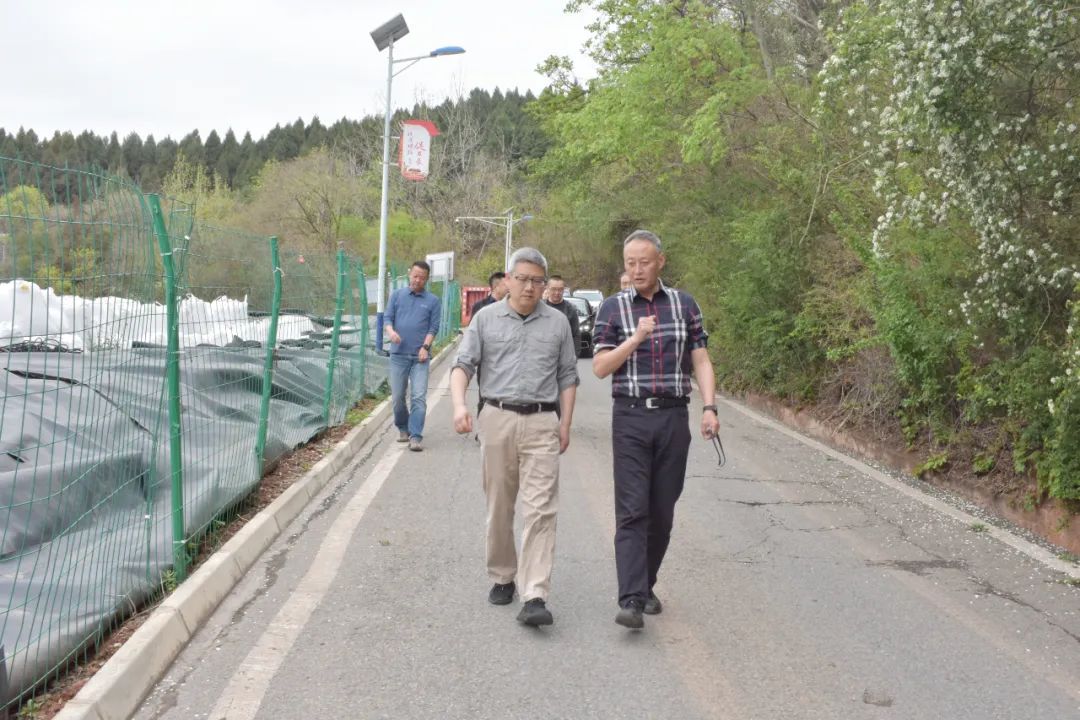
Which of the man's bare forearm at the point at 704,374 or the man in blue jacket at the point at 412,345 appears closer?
the man's bare forearm at the point at 704,374

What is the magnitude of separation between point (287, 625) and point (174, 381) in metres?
1.44

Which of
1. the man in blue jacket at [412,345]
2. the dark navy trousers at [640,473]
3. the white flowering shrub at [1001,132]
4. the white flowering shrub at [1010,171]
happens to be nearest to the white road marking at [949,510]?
the white flowering shrub at [1010,171]

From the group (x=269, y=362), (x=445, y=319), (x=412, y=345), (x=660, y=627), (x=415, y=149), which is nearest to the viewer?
(x=660, y=627)

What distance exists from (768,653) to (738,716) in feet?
2.56

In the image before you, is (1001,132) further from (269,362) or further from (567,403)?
(269,362)

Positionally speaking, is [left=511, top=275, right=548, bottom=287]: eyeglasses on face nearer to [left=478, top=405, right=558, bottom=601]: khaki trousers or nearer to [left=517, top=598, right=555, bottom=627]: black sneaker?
[left=478, top=405, right=558, bottom=601]: khaki trousers

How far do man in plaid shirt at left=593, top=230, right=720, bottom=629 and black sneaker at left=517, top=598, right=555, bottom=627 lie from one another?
0.35 meters

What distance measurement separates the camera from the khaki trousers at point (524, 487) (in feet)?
17.2

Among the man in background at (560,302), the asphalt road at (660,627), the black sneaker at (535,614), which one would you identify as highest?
the man in background at (560,302)

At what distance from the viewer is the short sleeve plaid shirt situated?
5.18 metres

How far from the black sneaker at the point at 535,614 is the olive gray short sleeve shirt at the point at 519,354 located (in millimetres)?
1005

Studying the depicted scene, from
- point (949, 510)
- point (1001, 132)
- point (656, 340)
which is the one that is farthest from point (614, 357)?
→ point (949, 510)

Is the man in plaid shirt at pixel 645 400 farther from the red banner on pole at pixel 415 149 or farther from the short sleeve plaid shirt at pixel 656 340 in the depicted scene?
the red banner on pole at pixel 415 149

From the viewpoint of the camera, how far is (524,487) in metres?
5.36
